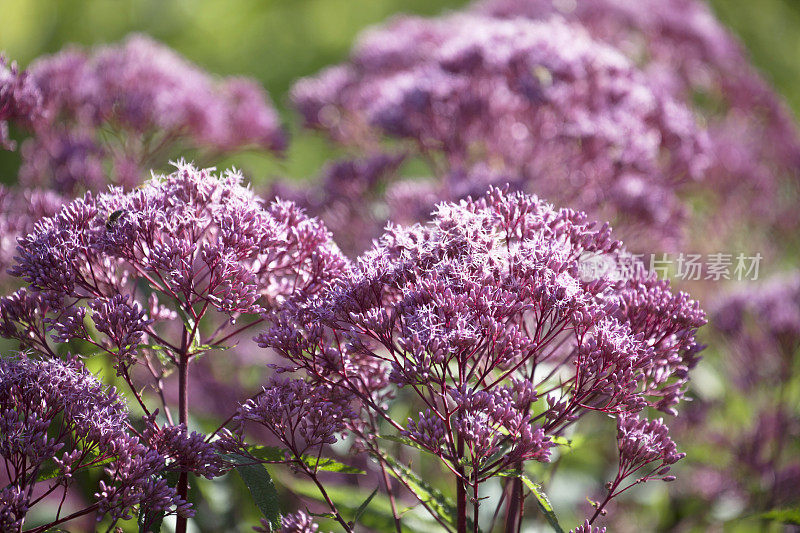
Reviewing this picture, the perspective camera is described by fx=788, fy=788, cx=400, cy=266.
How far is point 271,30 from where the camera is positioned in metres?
4.57

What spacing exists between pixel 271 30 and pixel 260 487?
4066 millimetres

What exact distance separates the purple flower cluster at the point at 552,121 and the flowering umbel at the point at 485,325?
562 millimetres

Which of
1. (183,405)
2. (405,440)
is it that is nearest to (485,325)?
(405,440)

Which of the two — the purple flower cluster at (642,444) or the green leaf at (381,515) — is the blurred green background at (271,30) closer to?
the green leaf at (381,515)

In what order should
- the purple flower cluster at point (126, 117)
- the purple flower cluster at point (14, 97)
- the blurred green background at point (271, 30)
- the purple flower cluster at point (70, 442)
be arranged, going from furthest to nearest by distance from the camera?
the blurred green background at point (271, 30), the purple flower cluster at point (126, 117), the purple flower cluster at point (14, 97), the purple flower cluster at point (70, 442)

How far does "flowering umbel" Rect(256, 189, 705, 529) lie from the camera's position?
2.68ft

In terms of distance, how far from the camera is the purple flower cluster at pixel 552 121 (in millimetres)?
1538

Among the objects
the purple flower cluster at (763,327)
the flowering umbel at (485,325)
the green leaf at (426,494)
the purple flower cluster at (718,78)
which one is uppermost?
the purple flower cluster at (718,78)

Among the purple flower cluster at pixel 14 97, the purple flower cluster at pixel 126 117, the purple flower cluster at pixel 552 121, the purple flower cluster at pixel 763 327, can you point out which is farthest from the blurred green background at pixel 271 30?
the purple flower cluster at pixel 14 97

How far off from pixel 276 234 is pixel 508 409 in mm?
333

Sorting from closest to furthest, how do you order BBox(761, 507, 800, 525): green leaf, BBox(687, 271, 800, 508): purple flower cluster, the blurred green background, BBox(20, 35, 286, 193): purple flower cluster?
BBox(761, 507, 800, 525): green leaf, BBox(20, 35, 286, 193): purple flower cluster, BBox(687, 271, 800, 508): purple flower cluster, the blurred green background

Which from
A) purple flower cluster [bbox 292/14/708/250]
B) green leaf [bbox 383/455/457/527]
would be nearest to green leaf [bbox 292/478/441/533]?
green leaf [bbox 383/455/457/527]

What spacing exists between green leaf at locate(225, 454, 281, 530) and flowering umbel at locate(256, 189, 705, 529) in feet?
0.21

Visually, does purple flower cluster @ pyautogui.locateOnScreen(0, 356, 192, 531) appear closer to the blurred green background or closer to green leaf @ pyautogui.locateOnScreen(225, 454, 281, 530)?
green leaf @ pyautogui.locateOnScreen(225, 454, 281, 530)
